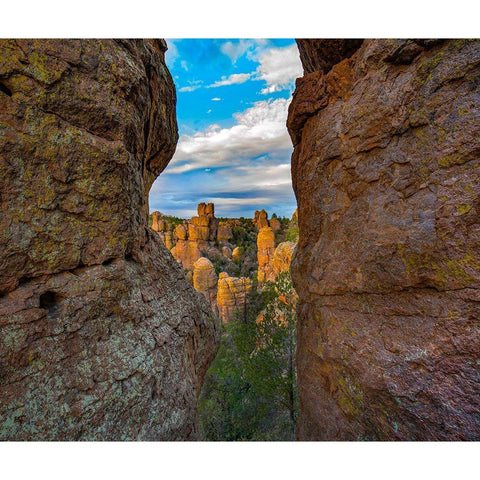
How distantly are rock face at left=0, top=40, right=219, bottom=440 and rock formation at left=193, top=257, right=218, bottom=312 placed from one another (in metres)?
30.0

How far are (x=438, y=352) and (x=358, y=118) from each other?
3818 mm

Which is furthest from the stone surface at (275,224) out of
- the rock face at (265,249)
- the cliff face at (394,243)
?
the cliff face at (394,243)

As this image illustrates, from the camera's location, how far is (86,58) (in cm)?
352

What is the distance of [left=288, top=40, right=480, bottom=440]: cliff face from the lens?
3.05 meters

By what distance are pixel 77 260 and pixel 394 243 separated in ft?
15.9

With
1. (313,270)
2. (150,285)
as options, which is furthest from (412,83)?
(150,285)

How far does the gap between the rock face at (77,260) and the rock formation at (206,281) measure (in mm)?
29969

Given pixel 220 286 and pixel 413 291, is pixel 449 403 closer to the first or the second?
pixel 413 291

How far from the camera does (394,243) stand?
3.72 metres

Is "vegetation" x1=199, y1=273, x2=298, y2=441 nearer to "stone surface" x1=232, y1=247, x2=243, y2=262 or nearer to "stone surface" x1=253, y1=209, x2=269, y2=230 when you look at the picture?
"stone surface" x1=232, y1=247, x2=243, y2=262

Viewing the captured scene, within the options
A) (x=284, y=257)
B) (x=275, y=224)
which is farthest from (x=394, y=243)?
(x=275, y=224)

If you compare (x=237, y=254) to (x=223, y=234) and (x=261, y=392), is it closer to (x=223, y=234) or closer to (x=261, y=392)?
(x=223, y=234)

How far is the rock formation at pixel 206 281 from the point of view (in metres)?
Result: 33.9

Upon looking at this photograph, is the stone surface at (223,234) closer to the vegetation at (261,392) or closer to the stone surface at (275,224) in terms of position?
the stone surface at (275,224)
